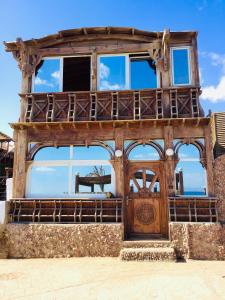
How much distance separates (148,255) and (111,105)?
5.49 m

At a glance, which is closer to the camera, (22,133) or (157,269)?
(157,269)

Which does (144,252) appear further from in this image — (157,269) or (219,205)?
(219,205)

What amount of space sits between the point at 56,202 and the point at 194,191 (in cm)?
488

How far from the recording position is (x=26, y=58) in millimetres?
11461

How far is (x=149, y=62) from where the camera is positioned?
11281 millimetres

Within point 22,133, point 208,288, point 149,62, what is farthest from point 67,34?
point 208,288

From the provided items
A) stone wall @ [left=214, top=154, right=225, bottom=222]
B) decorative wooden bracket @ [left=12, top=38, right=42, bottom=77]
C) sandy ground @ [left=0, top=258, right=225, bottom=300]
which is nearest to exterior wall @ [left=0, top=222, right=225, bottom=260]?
sandy ground @ [left=0, top=258, right=225, bottom=300]

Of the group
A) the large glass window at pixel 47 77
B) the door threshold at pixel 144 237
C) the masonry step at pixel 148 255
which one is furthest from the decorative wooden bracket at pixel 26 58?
the masonry step at pixel 148 255

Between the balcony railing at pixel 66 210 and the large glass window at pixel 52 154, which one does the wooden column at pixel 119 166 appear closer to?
the balcony railing at pixel 66 210

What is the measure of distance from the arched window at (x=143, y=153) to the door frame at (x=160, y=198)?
0.17 m

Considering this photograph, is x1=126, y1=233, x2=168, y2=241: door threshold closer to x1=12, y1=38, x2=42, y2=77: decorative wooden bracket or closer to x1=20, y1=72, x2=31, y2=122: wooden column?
x1=20, y1=72, x2=31, y2=122: wooden column

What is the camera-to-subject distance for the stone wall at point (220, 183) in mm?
10609

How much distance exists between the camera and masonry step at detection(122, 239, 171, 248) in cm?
907

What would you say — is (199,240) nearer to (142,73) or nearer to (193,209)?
(193,209)
